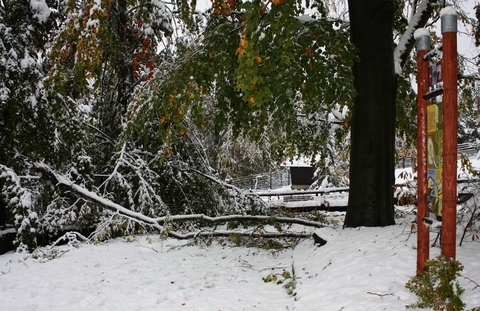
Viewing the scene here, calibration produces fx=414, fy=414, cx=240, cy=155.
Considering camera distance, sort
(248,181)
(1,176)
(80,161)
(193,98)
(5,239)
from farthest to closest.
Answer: (248,181)
(80,161)
(5,239)
(1,176)
(193,98)

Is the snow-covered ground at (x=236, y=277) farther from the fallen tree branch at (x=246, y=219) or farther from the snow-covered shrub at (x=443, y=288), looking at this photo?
the fallen tree branch at (x=246, y=219)

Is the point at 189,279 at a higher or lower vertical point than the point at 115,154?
lower

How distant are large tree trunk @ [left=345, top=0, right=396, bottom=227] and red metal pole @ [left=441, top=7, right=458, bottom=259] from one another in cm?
271

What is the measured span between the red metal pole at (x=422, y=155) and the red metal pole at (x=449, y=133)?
0.46 meters

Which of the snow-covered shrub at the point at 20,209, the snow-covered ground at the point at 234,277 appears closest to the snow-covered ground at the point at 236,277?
the snow-covered ground at the point at 234,277

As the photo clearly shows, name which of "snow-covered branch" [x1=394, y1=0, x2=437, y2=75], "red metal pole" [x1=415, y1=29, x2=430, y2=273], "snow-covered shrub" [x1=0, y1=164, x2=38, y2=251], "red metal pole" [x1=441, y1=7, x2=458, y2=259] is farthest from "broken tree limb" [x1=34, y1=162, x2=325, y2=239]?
"red metal pole" [x1=441, y1=7, x2=458, y2=259]

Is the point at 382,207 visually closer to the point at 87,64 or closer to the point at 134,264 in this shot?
the point at 134,264

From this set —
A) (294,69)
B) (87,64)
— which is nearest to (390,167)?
(294,69)

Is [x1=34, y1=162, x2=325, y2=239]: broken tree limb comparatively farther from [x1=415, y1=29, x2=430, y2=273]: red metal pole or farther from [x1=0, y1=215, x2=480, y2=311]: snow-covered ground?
[x1=415, y1=29, x2=430, y2=273]: red metal pole

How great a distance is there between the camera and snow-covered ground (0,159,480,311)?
→ 12.0 ft

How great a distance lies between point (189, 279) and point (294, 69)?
2808 millimetres

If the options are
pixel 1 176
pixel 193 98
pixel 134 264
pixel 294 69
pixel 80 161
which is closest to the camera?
pixel 294 69

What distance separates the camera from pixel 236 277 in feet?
16.8

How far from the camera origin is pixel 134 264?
581 centimetres
